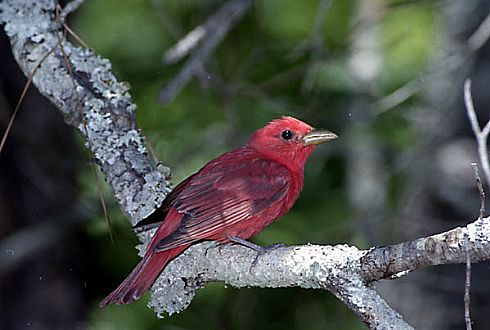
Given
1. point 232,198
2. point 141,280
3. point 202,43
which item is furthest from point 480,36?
point 141,280

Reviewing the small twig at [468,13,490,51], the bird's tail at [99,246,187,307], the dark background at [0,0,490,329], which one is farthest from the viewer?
the dark background at [0,0,490,329]

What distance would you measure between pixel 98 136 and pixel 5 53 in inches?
69.9

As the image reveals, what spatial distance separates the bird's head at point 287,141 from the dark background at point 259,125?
0.75 m

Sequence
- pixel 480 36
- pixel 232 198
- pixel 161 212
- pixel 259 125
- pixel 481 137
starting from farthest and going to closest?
pixel 259 125, pixel 480 36, pixel 232 198, pixel 161 212, pixel 481 137

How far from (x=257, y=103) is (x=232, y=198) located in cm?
217

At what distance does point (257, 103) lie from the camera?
19.8ft

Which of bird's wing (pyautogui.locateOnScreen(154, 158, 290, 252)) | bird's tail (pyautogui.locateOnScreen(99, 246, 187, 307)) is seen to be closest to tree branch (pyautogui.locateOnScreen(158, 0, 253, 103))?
bird's wing (pyautogui.locateOnScreen(154, 158, 290, 252))

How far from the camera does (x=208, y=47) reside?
4504 millimetres

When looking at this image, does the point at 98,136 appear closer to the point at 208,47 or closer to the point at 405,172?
the point at 208,47

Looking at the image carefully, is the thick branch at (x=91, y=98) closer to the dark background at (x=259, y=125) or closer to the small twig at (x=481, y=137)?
the dark background at (x=259, y=125)

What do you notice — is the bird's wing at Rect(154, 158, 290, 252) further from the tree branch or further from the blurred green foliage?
the blurred green foliage

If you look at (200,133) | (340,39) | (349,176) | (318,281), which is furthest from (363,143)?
(318,281)

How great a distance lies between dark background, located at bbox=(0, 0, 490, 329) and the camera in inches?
210

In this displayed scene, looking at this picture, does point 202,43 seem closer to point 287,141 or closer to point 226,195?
point 287,141
